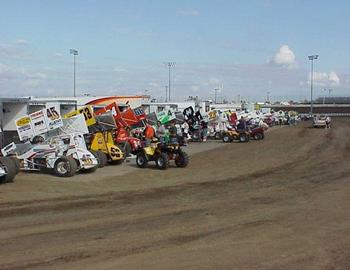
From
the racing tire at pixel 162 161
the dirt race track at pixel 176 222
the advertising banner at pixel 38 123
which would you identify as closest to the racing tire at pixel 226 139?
the racing tire at pixel 162 161

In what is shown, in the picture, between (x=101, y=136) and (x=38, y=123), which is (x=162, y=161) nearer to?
(x=101, y=136)

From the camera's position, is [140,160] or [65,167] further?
[140,160]

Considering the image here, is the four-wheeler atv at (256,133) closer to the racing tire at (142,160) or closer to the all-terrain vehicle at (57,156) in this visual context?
the racing tire at (142,160)

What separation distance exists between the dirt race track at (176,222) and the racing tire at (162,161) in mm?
2417

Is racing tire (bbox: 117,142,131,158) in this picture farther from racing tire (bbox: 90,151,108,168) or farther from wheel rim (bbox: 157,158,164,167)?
wheel rim (bbox: 157,158,164,167)

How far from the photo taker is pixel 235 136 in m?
42.7

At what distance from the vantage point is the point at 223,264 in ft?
24.5

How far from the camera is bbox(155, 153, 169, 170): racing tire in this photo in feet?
69.8

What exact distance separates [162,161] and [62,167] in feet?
14.5

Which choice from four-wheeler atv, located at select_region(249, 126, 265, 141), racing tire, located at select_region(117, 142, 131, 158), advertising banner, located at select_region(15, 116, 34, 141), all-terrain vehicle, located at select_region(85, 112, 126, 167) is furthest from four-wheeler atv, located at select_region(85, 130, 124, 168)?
four-wheeler atv, located at select_region(249, 126, 265, 141)

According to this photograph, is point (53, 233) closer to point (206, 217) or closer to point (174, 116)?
point (206, 217)

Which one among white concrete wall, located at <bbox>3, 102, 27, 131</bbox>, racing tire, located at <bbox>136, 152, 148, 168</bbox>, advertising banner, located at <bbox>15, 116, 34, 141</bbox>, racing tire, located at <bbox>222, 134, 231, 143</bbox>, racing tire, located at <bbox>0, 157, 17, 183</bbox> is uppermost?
white concrete wall, located at <bbox>3, 102, 27, 131</bbox>

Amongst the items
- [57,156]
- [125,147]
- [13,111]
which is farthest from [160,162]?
[13,111]

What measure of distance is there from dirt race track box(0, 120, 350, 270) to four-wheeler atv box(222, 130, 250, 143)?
23.6 m
